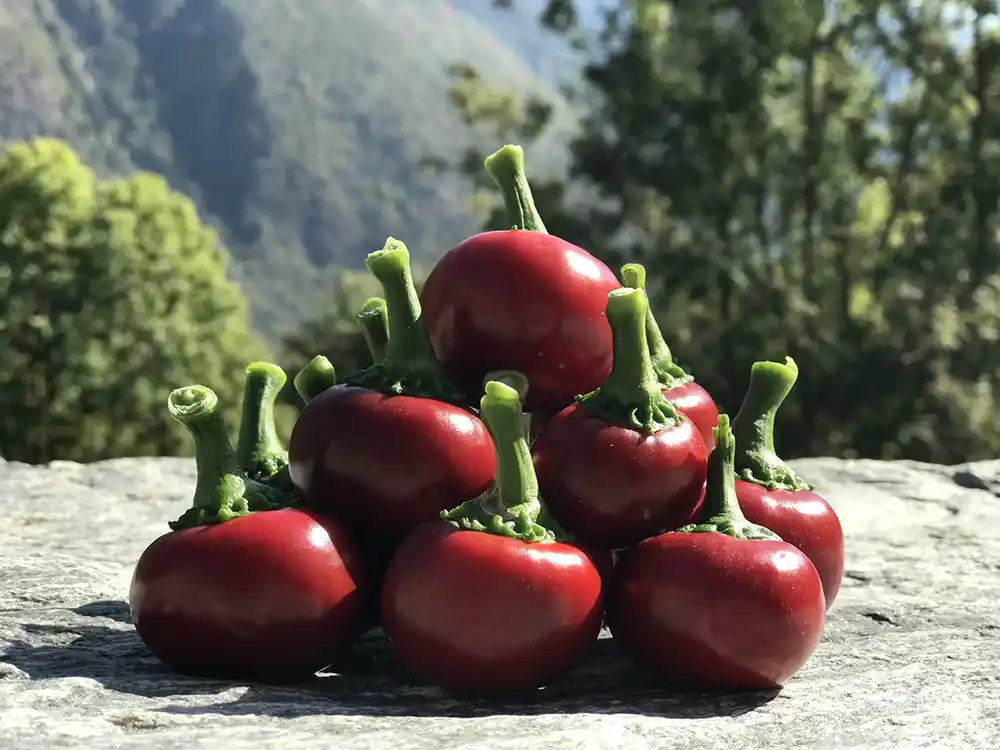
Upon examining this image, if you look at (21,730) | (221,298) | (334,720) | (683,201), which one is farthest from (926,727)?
(221,298)

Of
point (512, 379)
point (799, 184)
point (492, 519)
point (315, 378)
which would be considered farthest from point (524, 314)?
point (799, 184)

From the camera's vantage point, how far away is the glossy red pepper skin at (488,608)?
2.09 metres

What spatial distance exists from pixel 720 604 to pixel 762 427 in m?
0.58

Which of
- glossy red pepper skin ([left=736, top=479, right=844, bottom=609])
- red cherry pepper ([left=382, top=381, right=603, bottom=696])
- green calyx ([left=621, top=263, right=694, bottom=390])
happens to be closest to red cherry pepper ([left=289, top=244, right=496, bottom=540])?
red cherry pepper ([left=382, top=381, right=603, bottom=696])

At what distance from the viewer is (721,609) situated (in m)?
2.16

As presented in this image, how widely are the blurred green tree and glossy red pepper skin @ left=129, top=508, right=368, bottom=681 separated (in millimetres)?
15689

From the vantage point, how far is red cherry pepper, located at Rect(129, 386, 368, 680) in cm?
222

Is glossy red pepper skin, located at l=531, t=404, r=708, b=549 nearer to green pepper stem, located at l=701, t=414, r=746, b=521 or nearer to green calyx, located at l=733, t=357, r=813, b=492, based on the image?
green pepper stem, located at l=701, t=414, r=746, b=521

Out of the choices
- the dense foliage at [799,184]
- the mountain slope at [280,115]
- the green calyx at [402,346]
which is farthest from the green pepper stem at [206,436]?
the mountain slope at [280,115]

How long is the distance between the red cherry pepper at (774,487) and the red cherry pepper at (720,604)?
214 mm

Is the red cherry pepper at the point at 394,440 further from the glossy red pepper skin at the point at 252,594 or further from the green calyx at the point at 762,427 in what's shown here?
the green calyx at the point at 762,427

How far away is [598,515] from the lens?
7.45ft

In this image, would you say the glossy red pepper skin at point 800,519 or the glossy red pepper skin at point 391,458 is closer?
the glossy red pepper skin at point 391,458

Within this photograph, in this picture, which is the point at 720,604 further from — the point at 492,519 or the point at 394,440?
the point at 394,440
